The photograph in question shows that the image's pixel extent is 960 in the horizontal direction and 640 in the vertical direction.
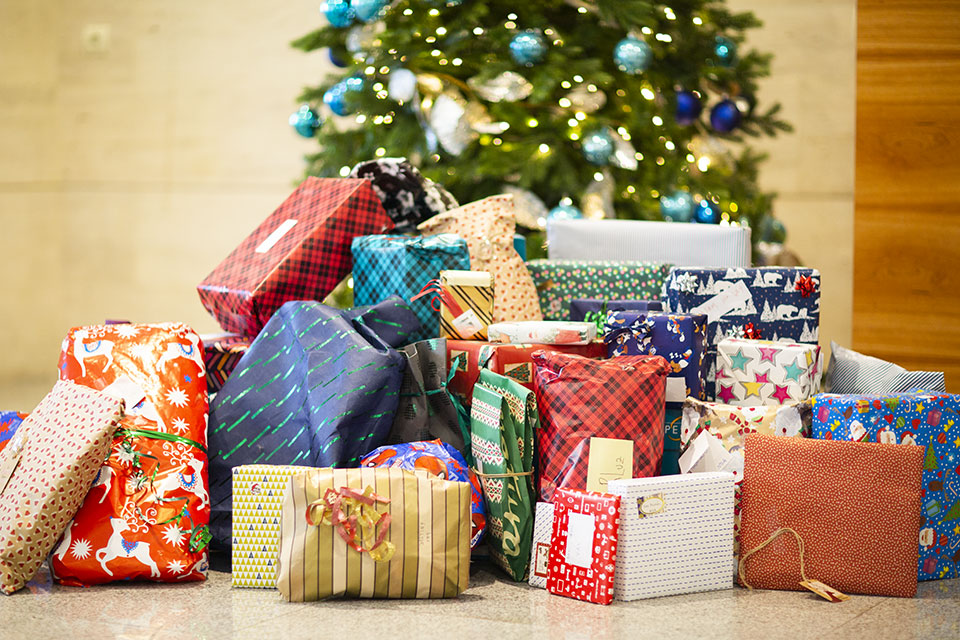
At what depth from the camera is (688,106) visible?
448 centimetres

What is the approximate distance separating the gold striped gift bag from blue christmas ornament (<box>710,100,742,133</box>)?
296 cm

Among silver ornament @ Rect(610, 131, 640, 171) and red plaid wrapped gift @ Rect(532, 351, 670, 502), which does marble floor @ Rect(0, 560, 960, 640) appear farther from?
silver ornament @ Rect(610, 131, 640, 171)

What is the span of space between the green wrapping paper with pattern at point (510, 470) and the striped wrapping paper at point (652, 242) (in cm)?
102

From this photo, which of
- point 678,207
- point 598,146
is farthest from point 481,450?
point 678,207

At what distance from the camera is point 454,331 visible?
2850 mm

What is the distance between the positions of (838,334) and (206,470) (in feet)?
14.9

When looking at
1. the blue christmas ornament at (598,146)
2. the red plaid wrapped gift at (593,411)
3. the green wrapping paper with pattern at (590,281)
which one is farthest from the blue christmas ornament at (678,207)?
the red plaid wrapped gift at (593,411)

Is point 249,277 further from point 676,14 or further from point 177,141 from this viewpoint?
point 177,141

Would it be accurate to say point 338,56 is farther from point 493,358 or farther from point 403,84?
point 493,358

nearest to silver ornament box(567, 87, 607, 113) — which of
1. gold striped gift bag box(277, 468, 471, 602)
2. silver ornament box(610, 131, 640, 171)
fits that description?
silver ornament box(610, 131, 640, 171)

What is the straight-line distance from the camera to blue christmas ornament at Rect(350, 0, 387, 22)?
13.4 ft

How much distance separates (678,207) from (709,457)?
1.78m

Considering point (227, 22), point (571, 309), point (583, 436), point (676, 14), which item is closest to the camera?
point (583, 436)

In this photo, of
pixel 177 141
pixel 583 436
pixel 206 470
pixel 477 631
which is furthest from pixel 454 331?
pixel 177 141
